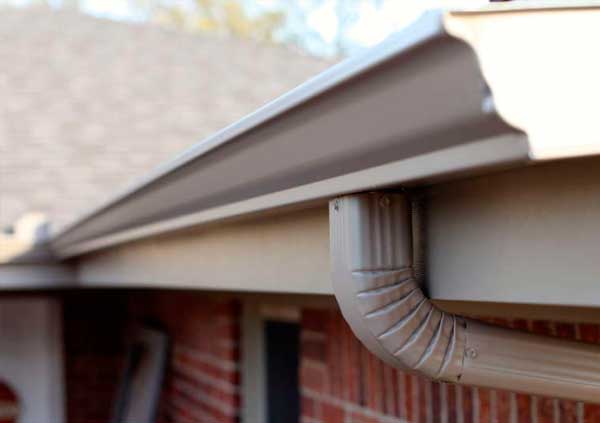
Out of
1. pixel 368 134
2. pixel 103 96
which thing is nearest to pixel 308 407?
pixel 368 134

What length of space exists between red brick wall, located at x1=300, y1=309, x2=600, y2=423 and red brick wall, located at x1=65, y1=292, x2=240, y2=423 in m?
1.24

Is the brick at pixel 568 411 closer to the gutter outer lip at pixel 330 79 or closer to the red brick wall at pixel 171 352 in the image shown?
the gutter outer lip at pixel 330 79

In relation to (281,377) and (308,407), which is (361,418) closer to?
(308,407)

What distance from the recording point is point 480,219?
1.37 meters

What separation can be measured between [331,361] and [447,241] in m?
1.95

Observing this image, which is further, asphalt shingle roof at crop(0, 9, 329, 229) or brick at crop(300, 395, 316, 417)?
asphalt shingle roof at crop(0, 9, 329, 229)

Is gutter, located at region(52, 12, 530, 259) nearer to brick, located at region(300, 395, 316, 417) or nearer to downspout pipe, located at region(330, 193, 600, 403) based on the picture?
downspout pipe, located at region(330, 193, 600, 403)

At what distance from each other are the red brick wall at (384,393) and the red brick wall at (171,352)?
124 cm

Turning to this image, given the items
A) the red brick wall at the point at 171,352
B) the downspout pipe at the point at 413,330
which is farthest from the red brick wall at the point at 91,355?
the downspout pipe at the point at 413,330

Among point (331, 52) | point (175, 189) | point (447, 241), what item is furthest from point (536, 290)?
point (331, 52)

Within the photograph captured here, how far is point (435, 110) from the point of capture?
1.04 meters

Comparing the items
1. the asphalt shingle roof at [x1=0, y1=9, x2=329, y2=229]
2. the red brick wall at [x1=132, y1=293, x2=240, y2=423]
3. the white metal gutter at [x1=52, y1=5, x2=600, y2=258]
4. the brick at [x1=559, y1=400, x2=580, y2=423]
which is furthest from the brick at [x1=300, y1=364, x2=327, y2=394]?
the white metal gutter at [x1=52, y1=5, x2=600, y2=258]

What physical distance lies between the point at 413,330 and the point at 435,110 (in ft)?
1.66

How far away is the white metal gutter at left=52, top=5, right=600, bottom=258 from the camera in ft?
3.13
